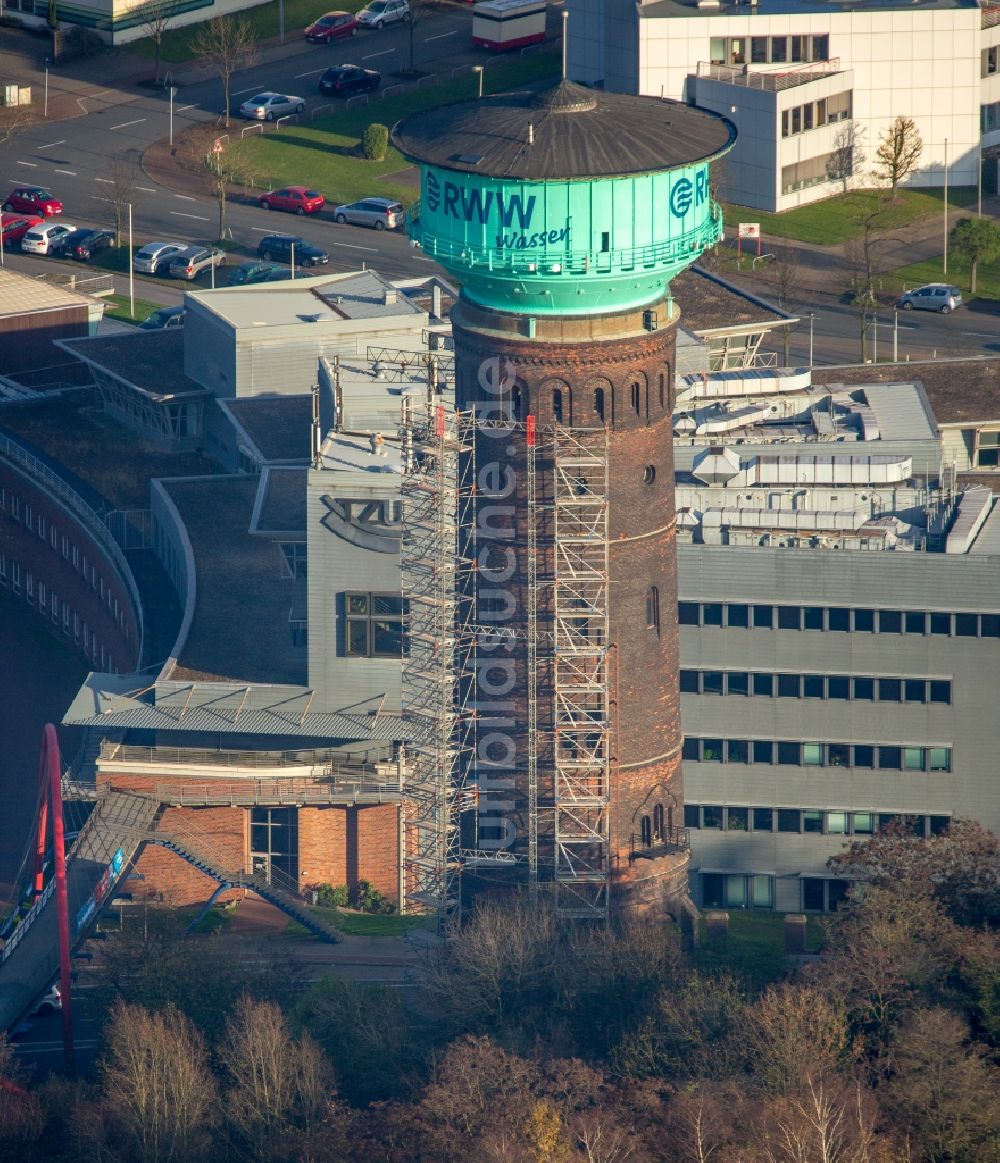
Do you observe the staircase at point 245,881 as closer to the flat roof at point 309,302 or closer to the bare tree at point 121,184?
the flat roof at point 309,302

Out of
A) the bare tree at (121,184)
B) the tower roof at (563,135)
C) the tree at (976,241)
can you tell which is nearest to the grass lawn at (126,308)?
the bare tree at (121,184)

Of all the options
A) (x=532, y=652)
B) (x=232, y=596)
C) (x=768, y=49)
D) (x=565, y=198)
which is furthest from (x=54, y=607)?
(x=768, y=49)

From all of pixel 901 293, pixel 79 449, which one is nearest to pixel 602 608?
pixel 79 449

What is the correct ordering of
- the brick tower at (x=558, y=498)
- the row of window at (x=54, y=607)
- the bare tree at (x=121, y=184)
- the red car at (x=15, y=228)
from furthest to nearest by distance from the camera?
the red car at (x=15, y=228)
the bare tree at (x=121, y=184)
the row of window at (x=54, y=607)
the brick tower at (x=558, y=498)

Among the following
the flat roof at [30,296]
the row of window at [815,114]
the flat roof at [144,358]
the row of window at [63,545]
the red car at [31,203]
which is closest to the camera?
the row of window at [63,545]

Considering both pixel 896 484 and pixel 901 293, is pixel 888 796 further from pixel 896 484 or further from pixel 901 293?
pixel 901 293
